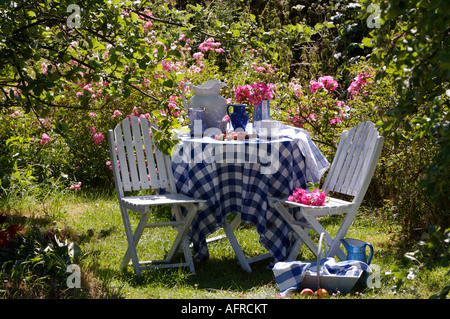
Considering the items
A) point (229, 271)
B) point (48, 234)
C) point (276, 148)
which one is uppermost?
point (276, 148)

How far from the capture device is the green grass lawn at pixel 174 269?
392cm

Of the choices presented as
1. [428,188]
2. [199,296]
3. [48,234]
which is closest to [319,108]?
[199,296]

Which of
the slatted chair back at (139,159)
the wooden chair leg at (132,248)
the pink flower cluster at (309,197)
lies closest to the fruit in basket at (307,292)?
the pink flower cluster at (309,197)

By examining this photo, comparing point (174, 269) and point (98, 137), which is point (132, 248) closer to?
point (174, 269)

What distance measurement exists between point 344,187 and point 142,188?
1.60 m

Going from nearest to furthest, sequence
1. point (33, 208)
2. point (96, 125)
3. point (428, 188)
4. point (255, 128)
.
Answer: point (428, 188) → point (255, 128) → point (33, 208) → point (96, 125)

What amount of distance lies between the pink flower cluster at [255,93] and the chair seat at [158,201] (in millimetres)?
1030

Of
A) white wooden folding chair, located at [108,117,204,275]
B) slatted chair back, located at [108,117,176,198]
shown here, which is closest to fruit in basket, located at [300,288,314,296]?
white wooden folding chair, located at [108,117,204,275]

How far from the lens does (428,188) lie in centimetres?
240

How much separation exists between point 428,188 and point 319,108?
3665 millimetres

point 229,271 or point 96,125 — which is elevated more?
point 96,125

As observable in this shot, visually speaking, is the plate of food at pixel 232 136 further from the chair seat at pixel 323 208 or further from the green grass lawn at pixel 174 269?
the green grass lawn at pixel 174 269

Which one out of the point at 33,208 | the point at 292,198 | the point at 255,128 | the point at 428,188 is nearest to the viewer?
the point at 428,188

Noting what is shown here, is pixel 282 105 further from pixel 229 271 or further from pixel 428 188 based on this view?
pixel 428 188
